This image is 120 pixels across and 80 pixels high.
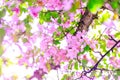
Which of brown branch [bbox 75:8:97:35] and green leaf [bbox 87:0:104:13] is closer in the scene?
green leaf [bbox 87:0:104:13]

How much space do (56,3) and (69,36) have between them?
379mm

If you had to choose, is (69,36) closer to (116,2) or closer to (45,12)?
(45,12)

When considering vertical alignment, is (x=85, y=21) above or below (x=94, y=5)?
above

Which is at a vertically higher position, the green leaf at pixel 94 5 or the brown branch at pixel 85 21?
the brown branch at pixel 85 21

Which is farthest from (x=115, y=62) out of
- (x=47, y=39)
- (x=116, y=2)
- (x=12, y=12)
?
(x=116, y=2)

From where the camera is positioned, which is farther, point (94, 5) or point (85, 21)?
point (85, 21)

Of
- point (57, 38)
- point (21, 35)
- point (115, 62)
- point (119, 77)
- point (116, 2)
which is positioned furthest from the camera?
point (115, 62)

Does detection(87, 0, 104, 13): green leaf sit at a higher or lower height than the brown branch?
lower

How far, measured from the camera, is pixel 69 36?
2807 mm

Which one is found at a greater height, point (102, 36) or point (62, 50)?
point (102, 36)

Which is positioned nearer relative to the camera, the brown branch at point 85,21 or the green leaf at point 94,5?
the green leaf at point 94,5

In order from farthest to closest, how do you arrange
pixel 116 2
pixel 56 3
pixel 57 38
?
pixel 57 38
pixel 56 3
pixel 116 2

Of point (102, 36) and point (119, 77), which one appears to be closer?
point (119, 77)

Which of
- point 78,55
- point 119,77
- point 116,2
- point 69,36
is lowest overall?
point 116,2
